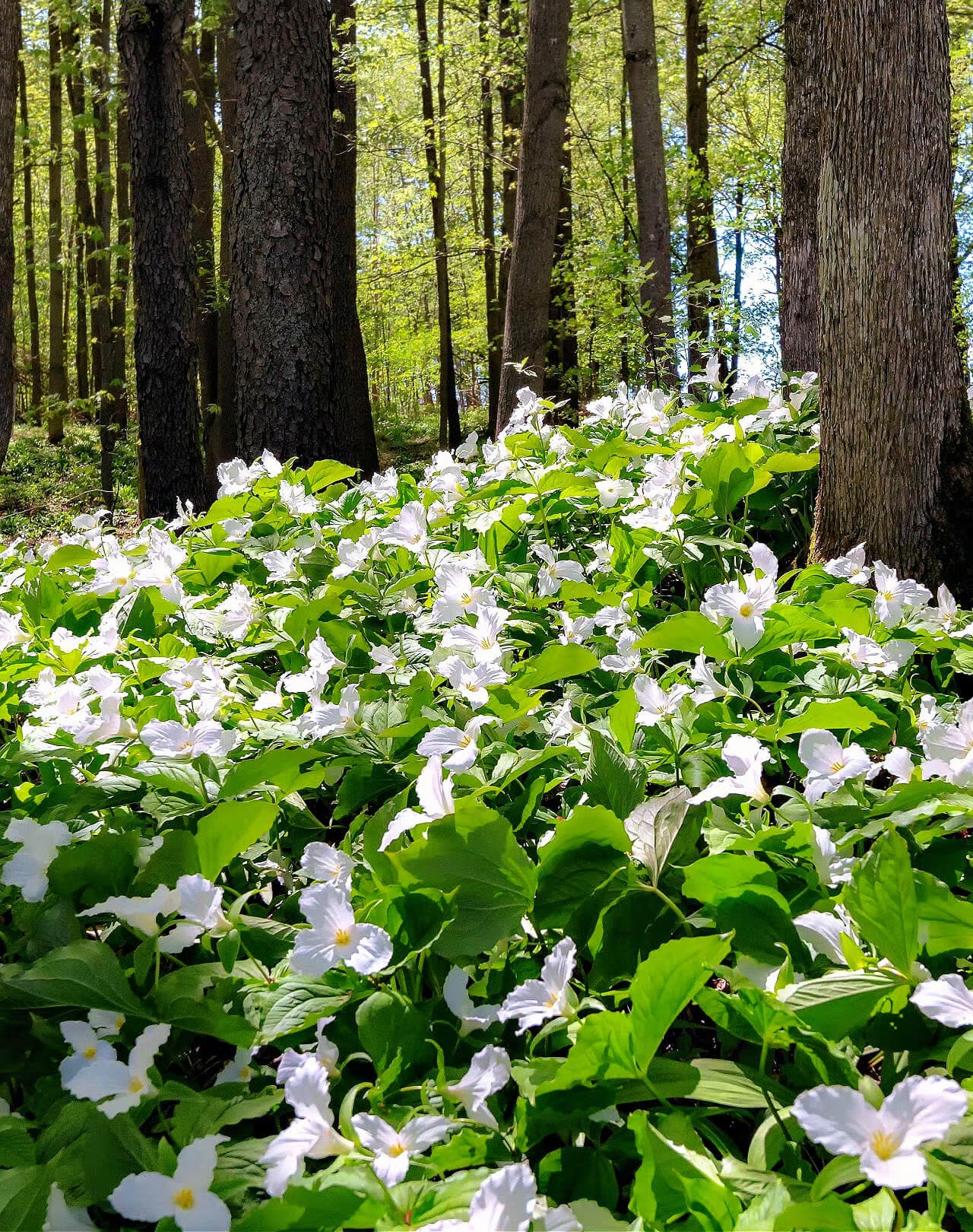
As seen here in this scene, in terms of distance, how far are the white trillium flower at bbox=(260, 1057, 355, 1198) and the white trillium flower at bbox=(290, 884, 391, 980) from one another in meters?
0.13

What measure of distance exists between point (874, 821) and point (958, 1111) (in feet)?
1.62

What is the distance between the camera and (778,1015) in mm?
842

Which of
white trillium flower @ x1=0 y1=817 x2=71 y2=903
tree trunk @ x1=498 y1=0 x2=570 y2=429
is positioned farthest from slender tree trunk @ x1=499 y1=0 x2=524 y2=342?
white trillium flower @ x1=0 y1=817 x2=71 y2=903

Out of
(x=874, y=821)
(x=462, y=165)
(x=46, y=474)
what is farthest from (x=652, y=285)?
(x=46, y=474)

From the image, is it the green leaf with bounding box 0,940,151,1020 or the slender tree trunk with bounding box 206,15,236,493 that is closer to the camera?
the green leaf with bounding box 0,940,151,1020

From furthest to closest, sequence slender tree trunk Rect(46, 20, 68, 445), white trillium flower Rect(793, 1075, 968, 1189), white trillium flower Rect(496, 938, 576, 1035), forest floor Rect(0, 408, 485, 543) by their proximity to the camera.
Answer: slender tree trunk Rect(46, 20, 68, 445) → forest floor Rect(0, 408, 485, 543) → white trillium flower Rect(496, 938, 576, 1035) → white trillium flower Rect(793, 1075, 968, 1189)

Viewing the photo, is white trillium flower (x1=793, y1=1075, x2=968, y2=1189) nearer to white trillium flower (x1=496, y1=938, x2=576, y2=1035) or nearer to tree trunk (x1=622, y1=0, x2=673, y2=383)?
white trillium flower (x1=496, y1=938, x2=576, y2=1035)

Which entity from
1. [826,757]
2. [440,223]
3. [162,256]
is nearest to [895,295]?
[826,757]

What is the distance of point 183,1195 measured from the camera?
2.62 feet

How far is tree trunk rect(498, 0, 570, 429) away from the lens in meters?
6.99

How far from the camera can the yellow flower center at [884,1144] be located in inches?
26.0

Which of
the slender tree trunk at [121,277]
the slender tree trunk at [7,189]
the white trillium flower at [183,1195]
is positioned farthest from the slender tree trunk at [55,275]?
the white trillium flower at [183,1195]

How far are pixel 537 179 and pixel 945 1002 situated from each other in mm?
7173

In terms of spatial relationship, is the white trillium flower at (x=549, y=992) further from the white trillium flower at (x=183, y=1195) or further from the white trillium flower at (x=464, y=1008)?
the white trillium flower at (x=183, y=1195)
